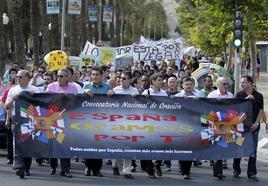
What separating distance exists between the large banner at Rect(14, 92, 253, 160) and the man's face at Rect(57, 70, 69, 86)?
0.32 m

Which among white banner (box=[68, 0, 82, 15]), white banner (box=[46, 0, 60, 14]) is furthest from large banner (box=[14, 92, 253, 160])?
white banner (box=[68, 0, 82, 15])

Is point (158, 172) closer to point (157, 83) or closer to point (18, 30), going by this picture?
point (157, 83)

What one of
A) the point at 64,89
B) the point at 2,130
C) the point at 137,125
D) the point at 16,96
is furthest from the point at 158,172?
the point at 2,130

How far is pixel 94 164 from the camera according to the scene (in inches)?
466

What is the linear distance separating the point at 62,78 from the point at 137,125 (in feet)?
4.96

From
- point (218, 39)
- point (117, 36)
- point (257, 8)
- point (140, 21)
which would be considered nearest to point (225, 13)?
point (257, 8)

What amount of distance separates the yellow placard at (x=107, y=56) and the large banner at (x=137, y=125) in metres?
16.0

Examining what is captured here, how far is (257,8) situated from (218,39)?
22.9 meters

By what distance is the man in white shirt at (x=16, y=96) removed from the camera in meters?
11.4

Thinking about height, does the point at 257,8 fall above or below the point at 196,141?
above

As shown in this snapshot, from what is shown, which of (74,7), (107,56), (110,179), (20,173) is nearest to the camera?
(20,173)

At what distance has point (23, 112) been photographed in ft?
38.3

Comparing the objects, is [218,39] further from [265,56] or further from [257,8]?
[257,8]

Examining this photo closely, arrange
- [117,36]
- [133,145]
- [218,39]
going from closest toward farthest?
[133,145]
[218,39]
[117,36]
